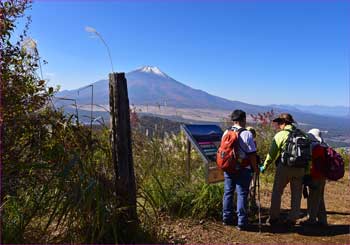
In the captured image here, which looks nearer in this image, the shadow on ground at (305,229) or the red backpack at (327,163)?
the shadow on ground at (305,229)

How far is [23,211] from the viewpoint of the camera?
14.1 ft

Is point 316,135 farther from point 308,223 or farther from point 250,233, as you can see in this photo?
point 250,233

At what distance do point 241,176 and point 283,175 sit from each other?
2.27ft

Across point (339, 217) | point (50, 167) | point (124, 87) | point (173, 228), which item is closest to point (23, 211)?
point (50, 167)

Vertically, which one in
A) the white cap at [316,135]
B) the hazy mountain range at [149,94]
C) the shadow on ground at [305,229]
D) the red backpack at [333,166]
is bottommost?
the shadow on ground at [305,229]

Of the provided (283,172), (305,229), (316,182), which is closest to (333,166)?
(316,182)

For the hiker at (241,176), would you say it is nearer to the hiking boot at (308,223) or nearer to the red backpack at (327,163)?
the red backpack at (327,163)

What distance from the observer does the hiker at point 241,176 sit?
227 inches

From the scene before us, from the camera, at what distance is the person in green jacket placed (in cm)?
606

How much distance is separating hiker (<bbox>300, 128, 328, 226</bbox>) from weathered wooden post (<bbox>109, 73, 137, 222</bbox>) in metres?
2.81

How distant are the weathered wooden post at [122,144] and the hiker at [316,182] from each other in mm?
2808

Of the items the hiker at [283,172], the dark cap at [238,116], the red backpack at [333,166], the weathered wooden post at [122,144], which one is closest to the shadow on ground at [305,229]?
the hiker at [283,172]

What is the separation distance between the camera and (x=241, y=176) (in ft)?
19.2

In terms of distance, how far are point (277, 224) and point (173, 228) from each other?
64.0 inches
